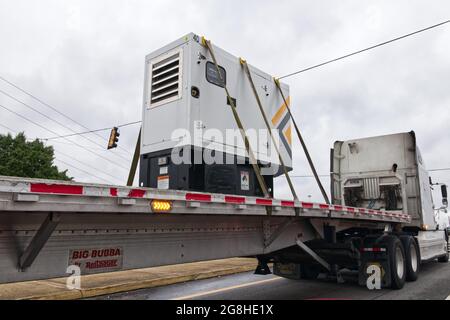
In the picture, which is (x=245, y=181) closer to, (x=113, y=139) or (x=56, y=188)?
(x=56, y=188)

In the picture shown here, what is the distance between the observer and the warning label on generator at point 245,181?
17.1 feet

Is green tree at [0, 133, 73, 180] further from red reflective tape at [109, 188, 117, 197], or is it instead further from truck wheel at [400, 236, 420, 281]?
red reflective tape at [109, 188, 117, 197]

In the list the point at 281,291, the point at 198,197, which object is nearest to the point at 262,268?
the point at 281,291

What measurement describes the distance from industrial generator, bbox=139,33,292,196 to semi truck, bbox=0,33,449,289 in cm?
2

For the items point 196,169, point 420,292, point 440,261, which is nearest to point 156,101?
point 196,169

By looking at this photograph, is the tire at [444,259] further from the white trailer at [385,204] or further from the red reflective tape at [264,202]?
the red reflective tape at [264,202]

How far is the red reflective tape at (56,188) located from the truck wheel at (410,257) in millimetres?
7400

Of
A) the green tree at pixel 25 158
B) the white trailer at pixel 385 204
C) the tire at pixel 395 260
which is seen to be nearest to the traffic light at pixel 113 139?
the white trailer at pixel 385 204

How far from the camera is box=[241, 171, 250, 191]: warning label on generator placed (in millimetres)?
5221

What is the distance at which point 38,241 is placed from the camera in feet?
A: 8.76
